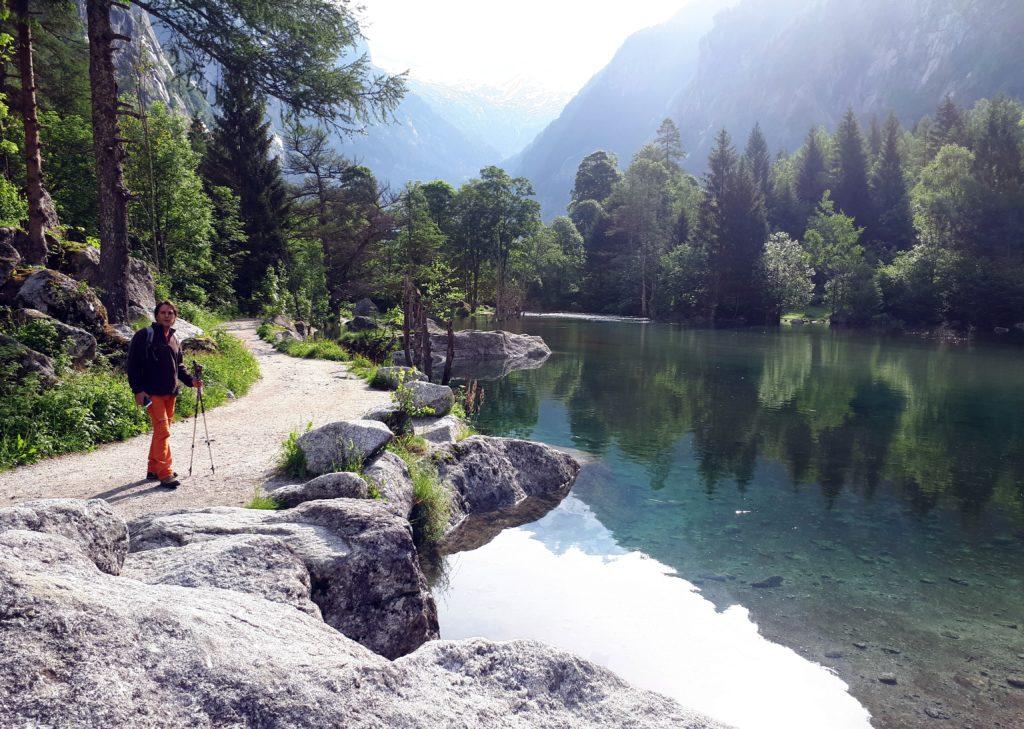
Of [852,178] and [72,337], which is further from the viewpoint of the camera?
[852,178]

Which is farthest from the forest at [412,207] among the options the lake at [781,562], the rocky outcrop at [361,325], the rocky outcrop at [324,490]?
the lake at [781,562]

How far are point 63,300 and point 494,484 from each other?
9862 millimetres

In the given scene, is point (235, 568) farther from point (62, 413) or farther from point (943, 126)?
point (943, 126)

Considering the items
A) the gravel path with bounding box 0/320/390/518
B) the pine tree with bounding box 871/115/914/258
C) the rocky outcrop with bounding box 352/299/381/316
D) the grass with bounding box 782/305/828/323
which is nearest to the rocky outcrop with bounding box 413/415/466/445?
the gravel path with bounding box 0/320/390/518

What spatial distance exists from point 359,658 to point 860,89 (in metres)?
224

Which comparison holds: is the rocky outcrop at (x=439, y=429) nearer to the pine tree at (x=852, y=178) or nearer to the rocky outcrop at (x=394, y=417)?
the rocky outcrop at (x=394, y=417)

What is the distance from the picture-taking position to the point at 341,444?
31.5 ft

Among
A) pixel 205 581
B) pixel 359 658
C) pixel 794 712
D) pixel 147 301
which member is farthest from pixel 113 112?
pixel 794 712

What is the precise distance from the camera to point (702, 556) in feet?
33.3

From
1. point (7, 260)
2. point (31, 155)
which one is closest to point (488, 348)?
point (31, 155)

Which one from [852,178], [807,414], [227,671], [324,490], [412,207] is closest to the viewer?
[227,671]

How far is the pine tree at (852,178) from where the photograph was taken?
78.8 meters

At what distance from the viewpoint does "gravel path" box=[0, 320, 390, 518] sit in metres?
8.30

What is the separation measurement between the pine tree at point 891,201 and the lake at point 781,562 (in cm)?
6029
